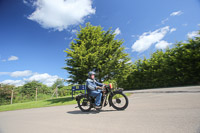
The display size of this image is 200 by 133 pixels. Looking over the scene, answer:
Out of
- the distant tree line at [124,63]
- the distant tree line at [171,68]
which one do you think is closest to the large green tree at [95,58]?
the distant tree line at [124,63]

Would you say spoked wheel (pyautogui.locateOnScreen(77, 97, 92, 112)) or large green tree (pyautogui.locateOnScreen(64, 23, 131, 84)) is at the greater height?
large green tree (pyautogui.locateOnScreen(64, 23, 131, 84))

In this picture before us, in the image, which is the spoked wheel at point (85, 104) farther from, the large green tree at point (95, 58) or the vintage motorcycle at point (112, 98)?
the large green tree at point (95, 58)

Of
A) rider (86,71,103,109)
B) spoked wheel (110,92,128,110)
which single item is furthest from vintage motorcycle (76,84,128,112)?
rider (86,71,103,109)

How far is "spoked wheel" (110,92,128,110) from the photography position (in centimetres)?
437

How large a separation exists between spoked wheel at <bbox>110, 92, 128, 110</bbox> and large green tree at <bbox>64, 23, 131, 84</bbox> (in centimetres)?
572

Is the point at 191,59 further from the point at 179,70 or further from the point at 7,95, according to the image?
the point at 7,95

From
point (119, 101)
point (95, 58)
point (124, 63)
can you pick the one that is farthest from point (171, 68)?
point (119, 101)

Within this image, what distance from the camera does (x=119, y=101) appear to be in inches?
176

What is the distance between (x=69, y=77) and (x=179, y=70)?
49.0 feet

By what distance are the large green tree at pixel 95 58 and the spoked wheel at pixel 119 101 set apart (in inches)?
225

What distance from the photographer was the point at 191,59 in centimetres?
1442

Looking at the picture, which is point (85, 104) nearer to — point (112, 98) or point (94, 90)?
point (94, 90)

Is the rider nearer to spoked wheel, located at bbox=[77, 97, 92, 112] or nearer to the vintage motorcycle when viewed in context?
the vintage motorcycle

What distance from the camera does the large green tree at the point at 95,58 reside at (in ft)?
34.6
